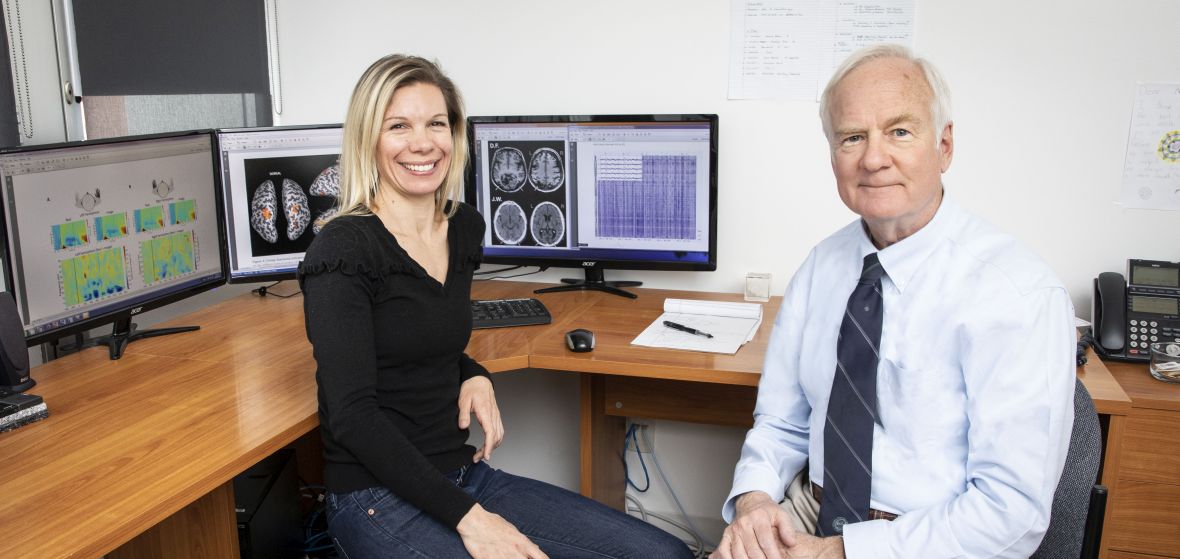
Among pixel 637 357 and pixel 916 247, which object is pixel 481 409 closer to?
pixel 637 357

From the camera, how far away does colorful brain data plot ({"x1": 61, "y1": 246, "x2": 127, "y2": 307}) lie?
194cm

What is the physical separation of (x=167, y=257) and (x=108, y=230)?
0.64ft

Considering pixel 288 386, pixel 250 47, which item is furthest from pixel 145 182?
pixel 250 47

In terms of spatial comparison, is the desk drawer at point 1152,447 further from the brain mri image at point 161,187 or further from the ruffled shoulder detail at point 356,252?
the brain mri image at point 161,187

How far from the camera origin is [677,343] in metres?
2.14

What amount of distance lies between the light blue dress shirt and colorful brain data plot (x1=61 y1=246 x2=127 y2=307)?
4.63 ft

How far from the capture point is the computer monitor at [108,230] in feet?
6.05

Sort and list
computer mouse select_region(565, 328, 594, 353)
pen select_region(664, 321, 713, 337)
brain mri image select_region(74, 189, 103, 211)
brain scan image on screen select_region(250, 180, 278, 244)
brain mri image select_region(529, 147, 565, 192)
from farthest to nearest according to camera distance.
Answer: brain mri image select_region(529, 147, 565, 192)
brain scan image on screen select_region(250, 180, 278, 244)
pen select_region(664, 321, 713, 337)
computer mouse select_region(565, 328, 594, 353)
brain mri image select_region(74, 189, 103, 211)

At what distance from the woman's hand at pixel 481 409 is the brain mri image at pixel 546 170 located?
87 centimetres

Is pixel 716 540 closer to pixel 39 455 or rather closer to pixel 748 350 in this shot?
pixel 748 350

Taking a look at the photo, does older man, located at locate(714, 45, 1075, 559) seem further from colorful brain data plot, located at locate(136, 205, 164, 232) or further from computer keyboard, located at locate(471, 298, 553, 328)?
colorful brain data plot, located at locate(136, 205, 164, 232)

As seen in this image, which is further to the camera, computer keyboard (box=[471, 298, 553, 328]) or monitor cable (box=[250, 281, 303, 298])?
monitor cable (box=[250, 281, 303, 298])

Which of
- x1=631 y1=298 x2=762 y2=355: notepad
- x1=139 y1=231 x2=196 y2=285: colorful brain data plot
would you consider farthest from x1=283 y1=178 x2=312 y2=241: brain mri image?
x1=631 y1=298 x2=762 y2=355: notepad

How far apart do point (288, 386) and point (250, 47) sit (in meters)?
1.50
